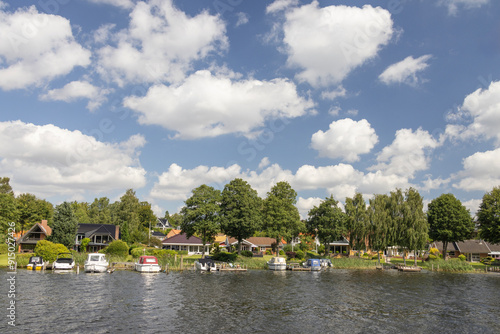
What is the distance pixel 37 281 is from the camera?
4400cm

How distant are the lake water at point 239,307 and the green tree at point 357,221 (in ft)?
116

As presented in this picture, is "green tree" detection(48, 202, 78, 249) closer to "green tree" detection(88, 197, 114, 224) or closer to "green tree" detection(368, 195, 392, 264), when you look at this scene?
"green tree" detection(88, 197, 114, 224)

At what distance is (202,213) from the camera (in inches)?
3086

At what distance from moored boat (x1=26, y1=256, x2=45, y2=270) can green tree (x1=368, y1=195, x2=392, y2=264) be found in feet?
221

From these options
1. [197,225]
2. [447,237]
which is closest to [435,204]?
[447,237]

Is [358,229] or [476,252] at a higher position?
[358,229]

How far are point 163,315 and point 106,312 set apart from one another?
15.6 ft

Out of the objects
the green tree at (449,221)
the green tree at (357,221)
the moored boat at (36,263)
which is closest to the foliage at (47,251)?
the moored boat at (36,263)

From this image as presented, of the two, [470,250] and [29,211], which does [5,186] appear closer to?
[29,211]

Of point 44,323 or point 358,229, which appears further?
point 358,229

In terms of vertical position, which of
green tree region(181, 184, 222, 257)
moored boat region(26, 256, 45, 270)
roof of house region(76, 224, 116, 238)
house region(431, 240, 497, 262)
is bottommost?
house region(431, 240, 497, 262)

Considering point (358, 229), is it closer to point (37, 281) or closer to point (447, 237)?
point (447, 237)

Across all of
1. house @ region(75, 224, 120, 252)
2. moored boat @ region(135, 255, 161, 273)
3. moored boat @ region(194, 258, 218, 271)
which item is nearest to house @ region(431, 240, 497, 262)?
moored boat @ region(194, 258, 218, 271)

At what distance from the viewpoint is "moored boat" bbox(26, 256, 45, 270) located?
58259 millimetres
